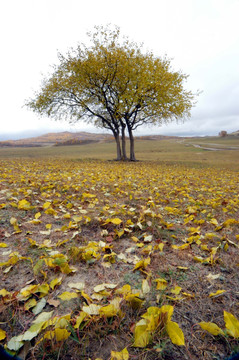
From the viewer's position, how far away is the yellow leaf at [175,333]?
117 cm

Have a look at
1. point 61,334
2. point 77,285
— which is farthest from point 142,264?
point 61,334

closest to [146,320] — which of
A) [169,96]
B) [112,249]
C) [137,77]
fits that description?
[112,249]

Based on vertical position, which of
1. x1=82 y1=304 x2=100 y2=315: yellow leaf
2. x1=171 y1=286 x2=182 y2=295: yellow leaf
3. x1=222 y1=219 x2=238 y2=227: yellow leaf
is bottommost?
x1=222 y1=219 x2=238 y2=227: yellow leaf

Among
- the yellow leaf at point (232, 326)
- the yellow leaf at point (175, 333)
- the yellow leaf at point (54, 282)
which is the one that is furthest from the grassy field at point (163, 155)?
the yellow leaf at point (175, 333)

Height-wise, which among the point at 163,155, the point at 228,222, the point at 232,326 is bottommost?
the point at 163,155

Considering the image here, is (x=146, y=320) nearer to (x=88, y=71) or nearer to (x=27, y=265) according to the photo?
(x=27, y=265)

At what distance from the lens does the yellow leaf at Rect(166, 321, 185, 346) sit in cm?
117

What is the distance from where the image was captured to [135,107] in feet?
55.1

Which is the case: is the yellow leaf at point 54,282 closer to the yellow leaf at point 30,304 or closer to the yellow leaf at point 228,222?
the yellow leaf at point 30,304

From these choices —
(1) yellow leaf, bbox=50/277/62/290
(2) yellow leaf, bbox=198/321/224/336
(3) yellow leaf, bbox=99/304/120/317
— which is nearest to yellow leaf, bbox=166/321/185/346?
(2) yellow leaf, bbox=198/321/224/336

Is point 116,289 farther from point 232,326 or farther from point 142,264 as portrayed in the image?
point 232,326

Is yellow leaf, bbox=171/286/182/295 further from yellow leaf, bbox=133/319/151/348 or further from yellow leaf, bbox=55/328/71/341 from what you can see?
yellow leaf, bbox=55/328/71/341

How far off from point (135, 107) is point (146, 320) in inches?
675

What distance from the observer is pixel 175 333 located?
1.20 m
